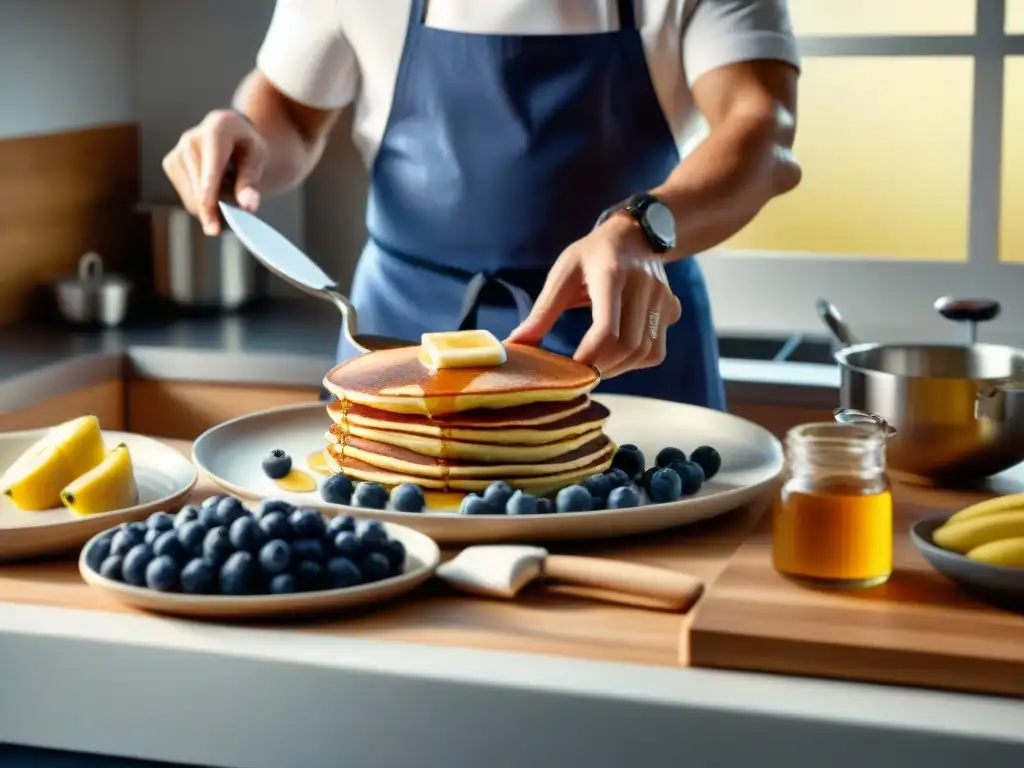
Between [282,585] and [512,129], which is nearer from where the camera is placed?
[282,585]

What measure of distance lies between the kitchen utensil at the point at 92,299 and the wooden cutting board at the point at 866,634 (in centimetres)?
203

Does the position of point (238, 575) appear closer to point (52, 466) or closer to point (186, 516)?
point (186, 516)

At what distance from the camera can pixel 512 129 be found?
1.99m

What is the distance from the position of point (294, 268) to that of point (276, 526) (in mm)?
550

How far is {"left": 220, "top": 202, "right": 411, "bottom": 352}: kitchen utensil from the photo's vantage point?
61.9 inches

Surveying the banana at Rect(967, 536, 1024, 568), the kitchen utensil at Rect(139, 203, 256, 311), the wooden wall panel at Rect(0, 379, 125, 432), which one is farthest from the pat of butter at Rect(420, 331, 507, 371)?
the kitchen utensil at Rect(139, 203, 256, 311)

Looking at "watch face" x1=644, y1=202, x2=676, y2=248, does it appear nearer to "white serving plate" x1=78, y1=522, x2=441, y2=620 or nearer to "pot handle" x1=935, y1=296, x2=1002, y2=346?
"pot handle" x1=935, y1=296, x2=1002, y2=346

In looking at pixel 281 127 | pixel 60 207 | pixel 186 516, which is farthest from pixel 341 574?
pixel 60 207

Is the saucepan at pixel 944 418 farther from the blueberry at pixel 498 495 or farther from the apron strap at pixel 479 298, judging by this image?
the apron strap at pixel 479 298

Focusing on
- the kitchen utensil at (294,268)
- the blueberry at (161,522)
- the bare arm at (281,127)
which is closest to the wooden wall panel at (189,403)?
the bare arm at (281,127)

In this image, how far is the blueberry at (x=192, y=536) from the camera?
1.08 m

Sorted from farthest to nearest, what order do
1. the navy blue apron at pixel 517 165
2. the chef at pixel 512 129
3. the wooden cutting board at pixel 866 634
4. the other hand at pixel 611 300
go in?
the navy blue apron at pixel 517 165 → the chef at pixel 512 129 → the other hand at pixel 611 300 → the wooden cutting board at pixel 866 634

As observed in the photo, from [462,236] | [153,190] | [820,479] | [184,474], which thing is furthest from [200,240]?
[820,479]

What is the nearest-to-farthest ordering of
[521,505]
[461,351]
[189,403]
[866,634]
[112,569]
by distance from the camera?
[866,634], [112,569], [521,505], [461,351], [189,403]
